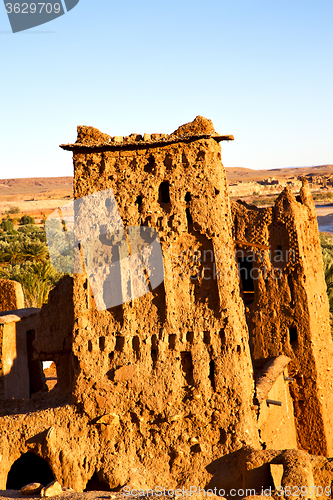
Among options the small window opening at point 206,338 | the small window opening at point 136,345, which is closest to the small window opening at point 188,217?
the small window opening at point 206,338

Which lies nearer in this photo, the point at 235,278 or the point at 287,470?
the point at 287,470

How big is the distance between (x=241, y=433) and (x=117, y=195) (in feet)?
13.9

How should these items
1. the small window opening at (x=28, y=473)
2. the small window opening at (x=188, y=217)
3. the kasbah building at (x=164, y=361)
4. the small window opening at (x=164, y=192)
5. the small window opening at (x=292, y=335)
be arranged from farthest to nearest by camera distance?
1. the small window opening at (x=292, y=335)
2. the small window opening at (x=28, y=473)
3. the small window opening at (x=164, y=192)
4. the small window opening at (x=188, y=217)
5. the kasbah building at (x=164, y=361)

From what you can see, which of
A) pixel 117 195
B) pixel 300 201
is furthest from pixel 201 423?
pixel 300 201

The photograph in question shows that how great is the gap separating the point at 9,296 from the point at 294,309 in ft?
23.6

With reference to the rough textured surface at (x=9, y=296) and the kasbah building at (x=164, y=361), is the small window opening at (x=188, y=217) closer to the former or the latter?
the kasbah building at (x=164, y=361)

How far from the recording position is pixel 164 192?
336 inches

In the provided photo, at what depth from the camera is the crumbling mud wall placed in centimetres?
1147

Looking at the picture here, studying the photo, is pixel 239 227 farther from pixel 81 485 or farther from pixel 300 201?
pixel 81 485

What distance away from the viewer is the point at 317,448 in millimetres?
11297

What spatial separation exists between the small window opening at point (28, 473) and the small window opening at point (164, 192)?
18.4ft

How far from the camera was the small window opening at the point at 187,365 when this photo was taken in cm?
806

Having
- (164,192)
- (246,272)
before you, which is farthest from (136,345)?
(246,272)

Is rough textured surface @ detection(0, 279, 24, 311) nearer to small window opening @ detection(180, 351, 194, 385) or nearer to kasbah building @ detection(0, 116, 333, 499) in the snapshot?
kasbah building @ detection(0, 116, 333, 499)
